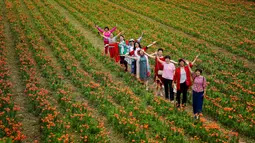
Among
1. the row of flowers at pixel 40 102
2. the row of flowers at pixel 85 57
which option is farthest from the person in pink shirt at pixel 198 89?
the row of flowers at pixel 40 102

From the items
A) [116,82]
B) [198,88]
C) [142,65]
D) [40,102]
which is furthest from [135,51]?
[40,102]

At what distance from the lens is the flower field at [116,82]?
855 centimetres

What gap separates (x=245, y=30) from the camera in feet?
82.5

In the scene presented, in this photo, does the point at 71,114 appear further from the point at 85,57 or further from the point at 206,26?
the point at 206,26

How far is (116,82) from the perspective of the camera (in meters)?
13.4

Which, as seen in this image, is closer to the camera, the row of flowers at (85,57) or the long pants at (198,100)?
the long pants at (198,100)

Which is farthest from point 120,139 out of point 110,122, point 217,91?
point 217,91

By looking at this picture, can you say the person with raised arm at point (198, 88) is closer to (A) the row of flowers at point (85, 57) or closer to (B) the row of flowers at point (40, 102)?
(A) the row of flowers at point (85, 57)

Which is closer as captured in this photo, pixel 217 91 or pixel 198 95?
pixel 198 95

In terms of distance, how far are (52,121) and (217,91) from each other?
768 centimetres

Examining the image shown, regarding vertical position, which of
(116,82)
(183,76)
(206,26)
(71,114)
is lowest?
(206,26)

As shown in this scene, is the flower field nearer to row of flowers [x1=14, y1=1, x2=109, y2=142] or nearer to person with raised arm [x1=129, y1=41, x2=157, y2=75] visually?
row of flowers [x1=14, y1=1, x2=109, y2=142]

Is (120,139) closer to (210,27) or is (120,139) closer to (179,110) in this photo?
(179,110)

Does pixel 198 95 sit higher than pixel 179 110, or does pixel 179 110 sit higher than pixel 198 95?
pixel 198 95
